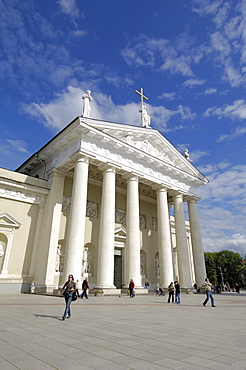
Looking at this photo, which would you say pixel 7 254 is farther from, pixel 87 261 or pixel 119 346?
pixel 119 346

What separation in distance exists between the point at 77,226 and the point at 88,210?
6124 mm

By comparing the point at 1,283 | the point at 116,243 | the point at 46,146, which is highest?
the point at 46,146

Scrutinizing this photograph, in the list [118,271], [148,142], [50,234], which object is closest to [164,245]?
[118,271]

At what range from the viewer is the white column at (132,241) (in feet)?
59.1

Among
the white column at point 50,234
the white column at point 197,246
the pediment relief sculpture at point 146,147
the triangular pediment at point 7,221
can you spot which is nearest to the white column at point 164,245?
the pediment relief sculpture at point 146,147

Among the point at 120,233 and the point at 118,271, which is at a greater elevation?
the point at 120,233

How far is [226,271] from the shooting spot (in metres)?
68.9

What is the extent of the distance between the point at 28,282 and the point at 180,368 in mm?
16670

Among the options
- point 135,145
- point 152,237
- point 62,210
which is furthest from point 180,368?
point 152,237

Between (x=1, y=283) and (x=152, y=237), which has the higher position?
(x=152, y=237)

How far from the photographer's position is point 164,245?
70.1ft

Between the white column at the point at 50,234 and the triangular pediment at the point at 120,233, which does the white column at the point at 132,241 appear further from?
the white column at the point at 50,234

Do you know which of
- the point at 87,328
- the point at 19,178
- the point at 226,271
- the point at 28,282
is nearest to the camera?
the point at 87,328

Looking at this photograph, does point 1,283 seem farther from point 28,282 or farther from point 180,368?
point 180,368
